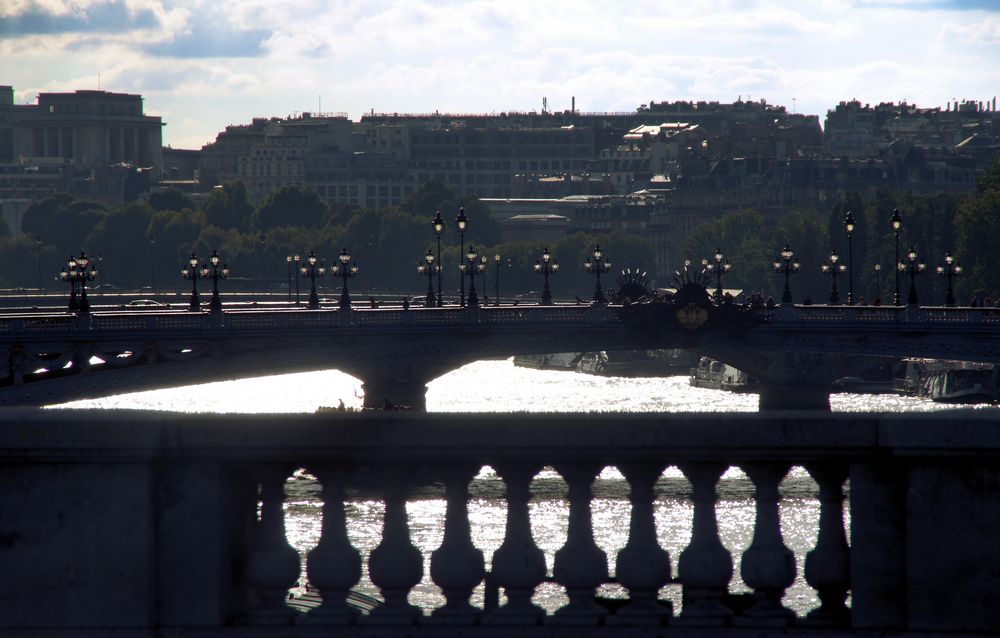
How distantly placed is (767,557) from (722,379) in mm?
91658

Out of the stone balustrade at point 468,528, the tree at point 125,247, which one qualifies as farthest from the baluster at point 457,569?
the tree at point 125,247

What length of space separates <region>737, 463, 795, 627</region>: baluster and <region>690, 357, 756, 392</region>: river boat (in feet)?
290

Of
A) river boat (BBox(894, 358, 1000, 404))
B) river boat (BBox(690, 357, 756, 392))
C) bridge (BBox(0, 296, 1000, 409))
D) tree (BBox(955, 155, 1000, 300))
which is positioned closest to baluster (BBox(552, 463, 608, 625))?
bridge (BBox(0, 296, 1000, 409))

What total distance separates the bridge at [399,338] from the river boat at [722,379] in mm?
28134

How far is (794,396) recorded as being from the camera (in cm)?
7381

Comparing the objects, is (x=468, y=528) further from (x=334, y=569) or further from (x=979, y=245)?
(x=979, y=245)

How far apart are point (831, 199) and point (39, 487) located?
15796 centimetres

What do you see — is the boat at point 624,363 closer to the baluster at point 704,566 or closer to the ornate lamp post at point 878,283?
the ornate lamp post at point 878,283

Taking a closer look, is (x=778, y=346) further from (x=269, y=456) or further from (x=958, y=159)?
(x=958, y=159)

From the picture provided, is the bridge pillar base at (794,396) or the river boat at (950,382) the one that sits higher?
the bridge pillar base at (794,396)

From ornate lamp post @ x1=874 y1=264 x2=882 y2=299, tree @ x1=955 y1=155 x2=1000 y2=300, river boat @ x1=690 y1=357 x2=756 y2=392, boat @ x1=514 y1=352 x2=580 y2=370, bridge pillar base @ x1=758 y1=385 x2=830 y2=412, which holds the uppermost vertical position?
tree @ x1=955 y1=155 x2=1000 y2=300

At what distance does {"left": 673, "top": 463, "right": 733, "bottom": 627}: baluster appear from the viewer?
8688mm

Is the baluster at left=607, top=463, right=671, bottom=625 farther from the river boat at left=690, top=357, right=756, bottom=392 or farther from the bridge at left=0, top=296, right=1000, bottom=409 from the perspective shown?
the river boat at left=690, top=357, right=756, bottom=392

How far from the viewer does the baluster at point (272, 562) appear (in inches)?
348
